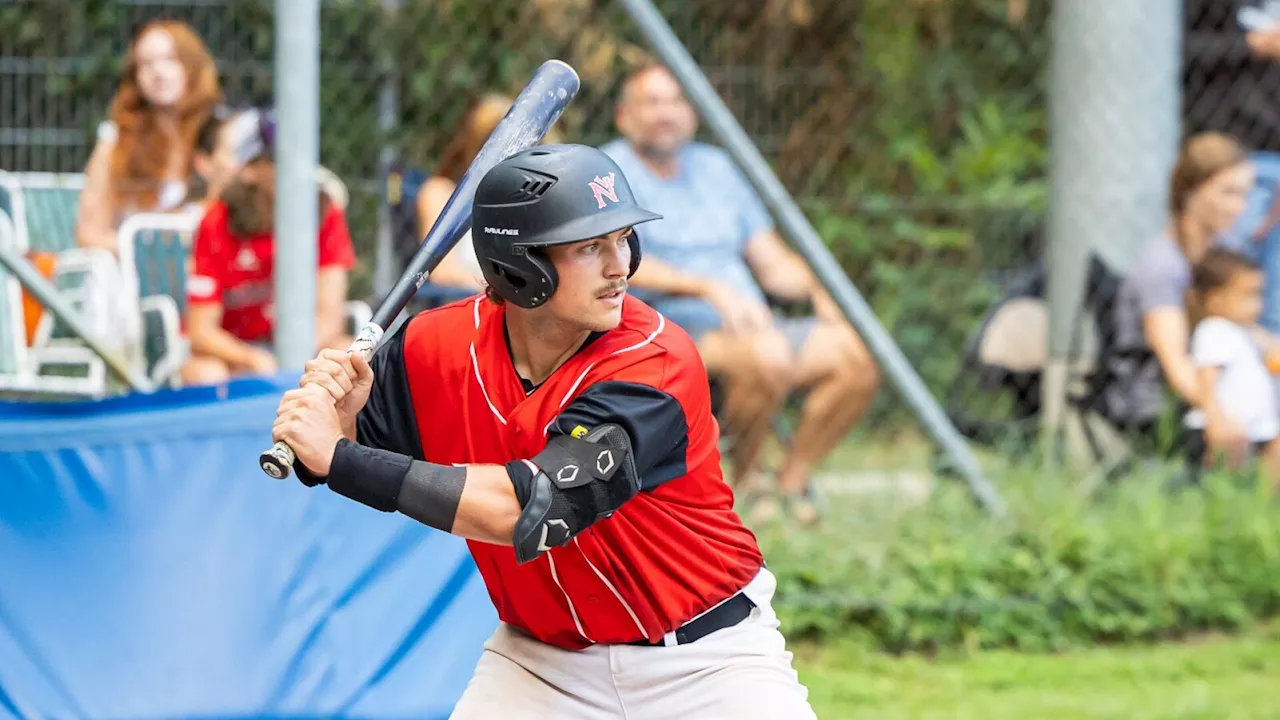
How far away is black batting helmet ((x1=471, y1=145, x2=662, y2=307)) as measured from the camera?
278 cm

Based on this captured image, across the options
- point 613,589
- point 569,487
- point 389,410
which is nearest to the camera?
point 569,487

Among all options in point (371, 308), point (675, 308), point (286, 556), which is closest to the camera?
point (286, 556)

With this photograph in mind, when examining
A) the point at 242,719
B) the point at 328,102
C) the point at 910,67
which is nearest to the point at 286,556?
the point at 242,719

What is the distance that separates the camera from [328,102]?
618 cm

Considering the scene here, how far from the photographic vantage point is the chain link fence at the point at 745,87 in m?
6.10

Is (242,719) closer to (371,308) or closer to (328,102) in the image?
(371,308)

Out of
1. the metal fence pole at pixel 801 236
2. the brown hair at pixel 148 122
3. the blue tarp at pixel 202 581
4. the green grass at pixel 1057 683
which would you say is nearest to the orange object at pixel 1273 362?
the green grass at pixel 1057 683

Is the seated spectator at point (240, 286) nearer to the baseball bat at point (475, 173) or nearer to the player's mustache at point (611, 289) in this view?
the baseball bat at point (475, 173)

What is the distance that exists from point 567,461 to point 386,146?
11.9 ft

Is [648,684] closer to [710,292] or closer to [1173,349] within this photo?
[710,292]

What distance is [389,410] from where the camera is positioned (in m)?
3.09

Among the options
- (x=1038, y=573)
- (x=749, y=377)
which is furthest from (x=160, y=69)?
(x=1038, y=573)

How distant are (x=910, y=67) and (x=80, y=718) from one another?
4611mm

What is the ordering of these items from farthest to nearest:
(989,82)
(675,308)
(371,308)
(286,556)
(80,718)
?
(989,82), (371,308), (675,308), (286,556), (80,718)
